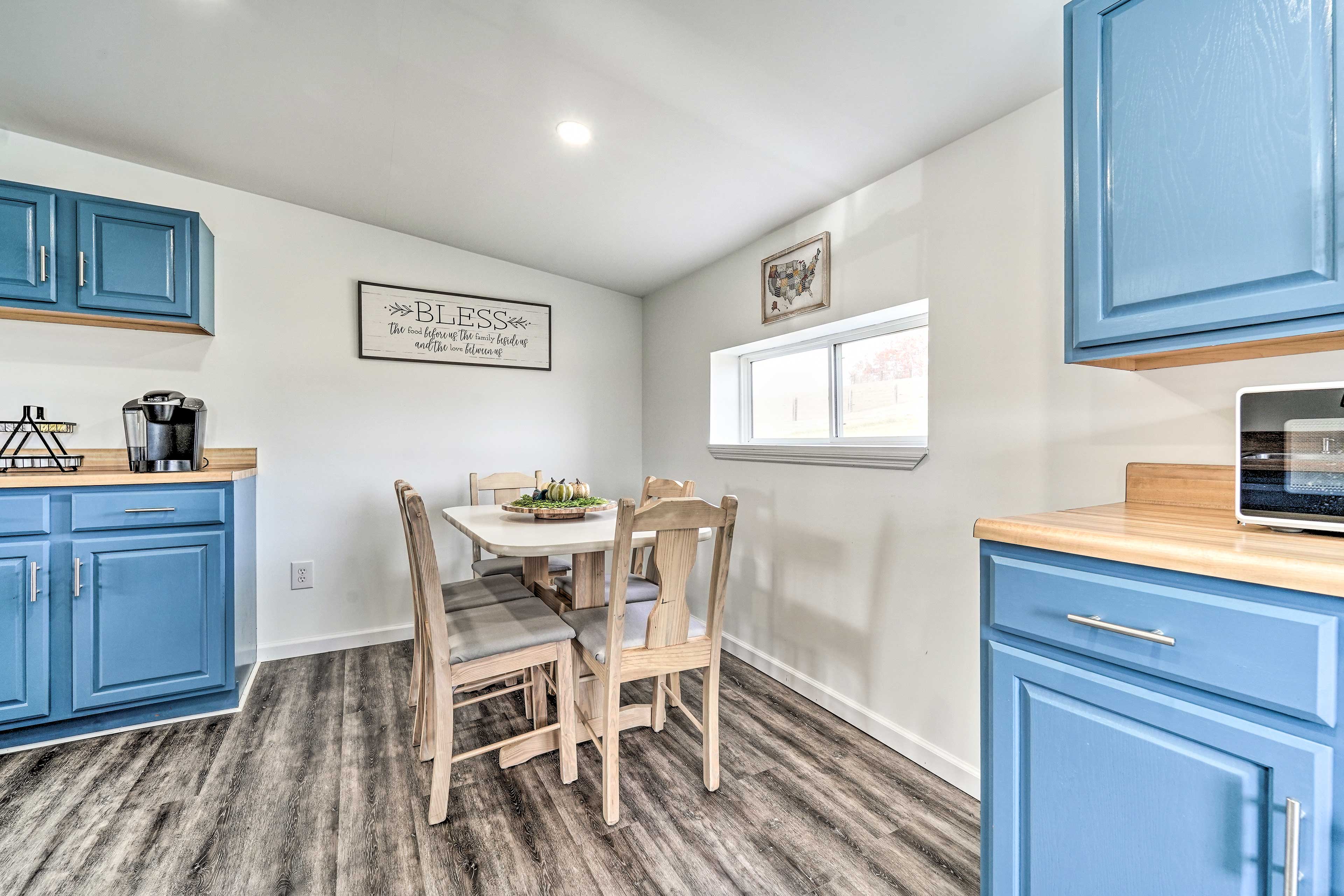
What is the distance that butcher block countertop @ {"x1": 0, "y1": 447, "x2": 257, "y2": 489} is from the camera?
82.4 inches

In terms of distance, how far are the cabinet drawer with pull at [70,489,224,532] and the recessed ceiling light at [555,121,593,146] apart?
196 cm

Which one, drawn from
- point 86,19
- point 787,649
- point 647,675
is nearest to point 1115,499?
point 647,675

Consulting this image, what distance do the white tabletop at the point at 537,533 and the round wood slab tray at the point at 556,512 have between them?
0.02 metres

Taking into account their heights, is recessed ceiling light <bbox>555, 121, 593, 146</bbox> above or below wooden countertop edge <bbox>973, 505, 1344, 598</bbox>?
above

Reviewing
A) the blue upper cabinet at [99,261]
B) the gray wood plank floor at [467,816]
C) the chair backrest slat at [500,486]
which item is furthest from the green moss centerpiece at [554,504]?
the blue upper cabinet at [99,261]

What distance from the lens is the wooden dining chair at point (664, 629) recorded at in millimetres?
1663

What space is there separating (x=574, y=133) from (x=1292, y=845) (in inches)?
95.0

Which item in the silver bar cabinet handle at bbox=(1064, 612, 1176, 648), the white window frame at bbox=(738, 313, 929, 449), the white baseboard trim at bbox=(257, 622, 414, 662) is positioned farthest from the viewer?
the white baseboard trim at bbox=(257, 622, 414, 662)

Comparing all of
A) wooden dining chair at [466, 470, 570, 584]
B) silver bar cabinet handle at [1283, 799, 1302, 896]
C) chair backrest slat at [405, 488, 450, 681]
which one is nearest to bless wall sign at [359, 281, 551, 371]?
wooden dining chair at [466, 470, 570, 584]

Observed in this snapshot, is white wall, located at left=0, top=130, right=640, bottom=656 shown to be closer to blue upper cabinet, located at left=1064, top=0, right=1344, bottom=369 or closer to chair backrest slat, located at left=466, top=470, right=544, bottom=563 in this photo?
chair backrest slat, located at left=466, top=470, right=544, bottom=563

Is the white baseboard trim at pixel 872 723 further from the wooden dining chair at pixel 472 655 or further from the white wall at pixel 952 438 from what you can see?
the wooden dining chair at pixel 472 655

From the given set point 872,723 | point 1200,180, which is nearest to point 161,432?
point 872,723

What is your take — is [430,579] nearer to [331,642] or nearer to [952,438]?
[952,438]

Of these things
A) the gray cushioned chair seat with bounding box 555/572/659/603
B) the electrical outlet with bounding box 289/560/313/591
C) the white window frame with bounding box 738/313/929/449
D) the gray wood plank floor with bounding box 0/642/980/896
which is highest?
the white window frame with bounding box 738/313/929/449
